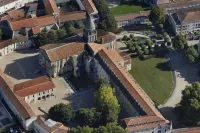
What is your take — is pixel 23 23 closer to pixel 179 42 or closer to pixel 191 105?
pixel 179 42

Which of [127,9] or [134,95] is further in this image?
[127,9]

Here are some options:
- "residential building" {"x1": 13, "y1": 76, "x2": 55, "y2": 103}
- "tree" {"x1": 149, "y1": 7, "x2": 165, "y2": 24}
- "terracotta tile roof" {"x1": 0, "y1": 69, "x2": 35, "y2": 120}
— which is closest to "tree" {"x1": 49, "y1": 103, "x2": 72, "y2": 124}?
"terracotta tile roof" {"x1": 0, "y1": 69, "x2": 35, "y2": 120}

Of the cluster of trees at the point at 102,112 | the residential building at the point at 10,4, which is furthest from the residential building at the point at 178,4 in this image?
the cluster of trees at the point at 102,112

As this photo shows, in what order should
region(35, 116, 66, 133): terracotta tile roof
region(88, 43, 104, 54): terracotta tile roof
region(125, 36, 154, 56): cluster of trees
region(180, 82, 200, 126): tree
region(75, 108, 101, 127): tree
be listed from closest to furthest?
region(35, 116, 66, 133): terracotta tile roof
region(75, 108, 101, 127): tree
region(180, 82, 200, 126): tree
region(88, 43, 104, 54): terracotta tile roof
region(125, 36, 154, 56): cluster of trees

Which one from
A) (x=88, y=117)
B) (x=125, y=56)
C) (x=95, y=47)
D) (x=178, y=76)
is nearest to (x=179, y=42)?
(x=178, y=76)

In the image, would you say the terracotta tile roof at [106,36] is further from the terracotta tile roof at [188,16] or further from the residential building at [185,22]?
the terracotta tile roof at [188,16]

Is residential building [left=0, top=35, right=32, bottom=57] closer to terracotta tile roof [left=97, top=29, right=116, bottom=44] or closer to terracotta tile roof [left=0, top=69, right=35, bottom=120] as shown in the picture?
terracotta tile roof [left=0, top=69, right=35, bottom=120]
